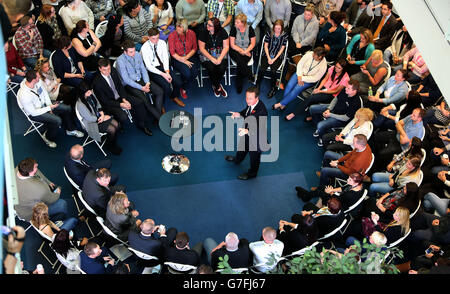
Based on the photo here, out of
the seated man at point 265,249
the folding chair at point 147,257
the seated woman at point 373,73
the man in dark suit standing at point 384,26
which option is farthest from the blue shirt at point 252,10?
the folding chair at point 147,257

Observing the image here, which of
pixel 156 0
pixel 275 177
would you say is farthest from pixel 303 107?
pixel 156 0

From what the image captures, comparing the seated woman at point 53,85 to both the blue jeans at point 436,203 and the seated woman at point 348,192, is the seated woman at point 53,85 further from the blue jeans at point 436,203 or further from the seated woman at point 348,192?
the blue jeans at point 436,203

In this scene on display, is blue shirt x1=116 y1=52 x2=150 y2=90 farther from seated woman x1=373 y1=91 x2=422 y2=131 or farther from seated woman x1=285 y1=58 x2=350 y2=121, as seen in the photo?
seated woman x1=373 y1=91 x2=422 y2=131

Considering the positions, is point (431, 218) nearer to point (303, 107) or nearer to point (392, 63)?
point (303, 107)

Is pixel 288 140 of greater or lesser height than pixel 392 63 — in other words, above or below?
below

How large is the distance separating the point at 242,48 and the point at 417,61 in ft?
8.95

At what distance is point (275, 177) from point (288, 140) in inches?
29.8

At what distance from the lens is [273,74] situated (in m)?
6.97

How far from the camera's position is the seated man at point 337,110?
5781 mm

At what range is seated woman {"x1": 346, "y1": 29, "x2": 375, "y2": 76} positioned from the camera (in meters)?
6.46

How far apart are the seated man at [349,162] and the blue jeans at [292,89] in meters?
1.32

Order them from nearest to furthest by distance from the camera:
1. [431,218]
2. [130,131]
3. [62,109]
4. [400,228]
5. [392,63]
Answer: [400,228], [431,218], [62,109], [130,131], [392,63]

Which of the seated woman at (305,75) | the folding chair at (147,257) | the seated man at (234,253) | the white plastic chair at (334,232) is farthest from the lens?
the seated woman at (305,75)

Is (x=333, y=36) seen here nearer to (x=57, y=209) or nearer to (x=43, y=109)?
(x=43, y=109)
